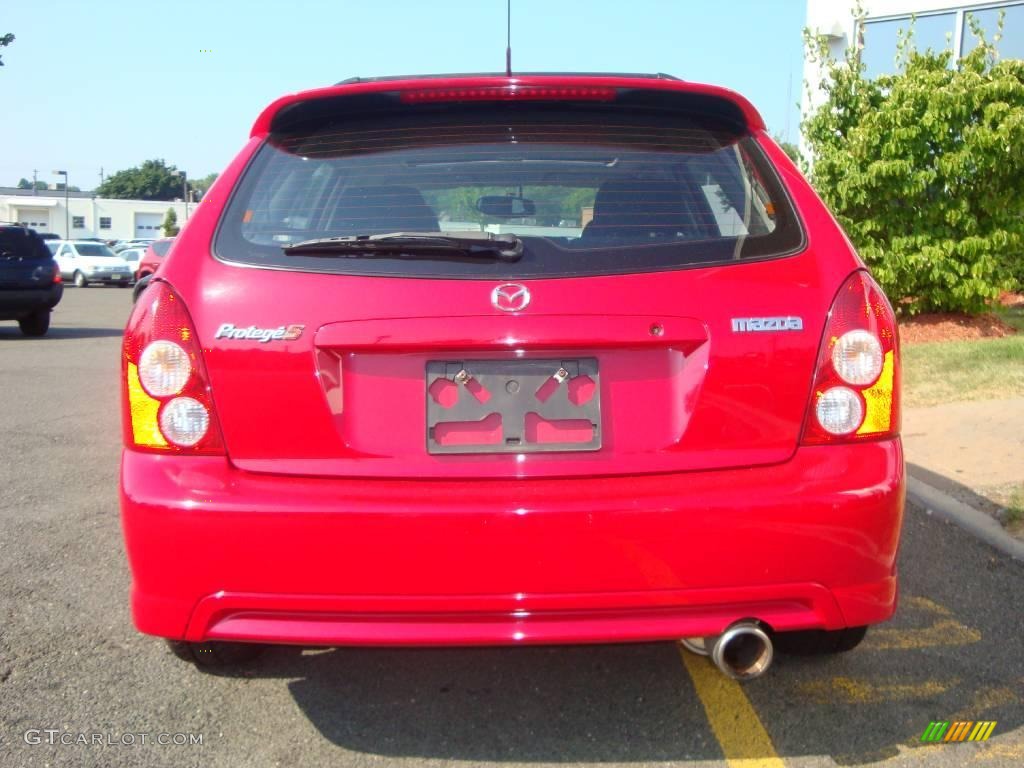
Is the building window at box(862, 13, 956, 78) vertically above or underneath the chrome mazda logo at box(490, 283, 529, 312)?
above

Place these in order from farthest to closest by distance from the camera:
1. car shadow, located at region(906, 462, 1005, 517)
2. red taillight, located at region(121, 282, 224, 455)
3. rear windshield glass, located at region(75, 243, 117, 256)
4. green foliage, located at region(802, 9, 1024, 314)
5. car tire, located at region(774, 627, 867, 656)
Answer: rear windshield glass, located at region(75, 243, 117, 256), green foliage, located at region(802, 9, 1024, 314), car shadow, located at region(906, 462, 1005, 517), car tire, located at region(774, 627, 867, 656), red taillight, located at region(121, 282, 224, 455)

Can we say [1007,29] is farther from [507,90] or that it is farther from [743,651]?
[743,651]

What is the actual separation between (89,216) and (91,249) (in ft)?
192

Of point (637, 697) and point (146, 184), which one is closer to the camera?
point (637, 697)

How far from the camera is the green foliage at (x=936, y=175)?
10.5 metres

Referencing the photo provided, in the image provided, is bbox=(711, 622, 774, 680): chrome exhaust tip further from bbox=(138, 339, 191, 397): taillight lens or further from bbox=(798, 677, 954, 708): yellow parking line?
bbox=(138, 339, 191, 397): taillight lens

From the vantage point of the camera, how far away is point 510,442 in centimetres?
260

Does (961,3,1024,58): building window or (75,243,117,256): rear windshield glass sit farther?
(75,243,117,256): rear windshield glass

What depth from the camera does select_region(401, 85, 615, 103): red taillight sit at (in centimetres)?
293

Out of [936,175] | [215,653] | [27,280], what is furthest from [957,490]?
[27,280]

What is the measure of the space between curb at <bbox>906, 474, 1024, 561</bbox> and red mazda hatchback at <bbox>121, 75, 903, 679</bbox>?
2.40 metres

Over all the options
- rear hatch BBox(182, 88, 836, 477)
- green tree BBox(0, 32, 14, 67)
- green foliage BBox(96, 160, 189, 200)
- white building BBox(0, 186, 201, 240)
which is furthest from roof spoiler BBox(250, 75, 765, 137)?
green foliage BBox(96, 160, 189, 200)

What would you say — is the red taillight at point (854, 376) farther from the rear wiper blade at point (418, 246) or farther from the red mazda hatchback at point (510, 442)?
the rear wiper blade at point (418, 246)

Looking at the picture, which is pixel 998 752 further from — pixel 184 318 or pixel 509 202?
pixel 184 318
